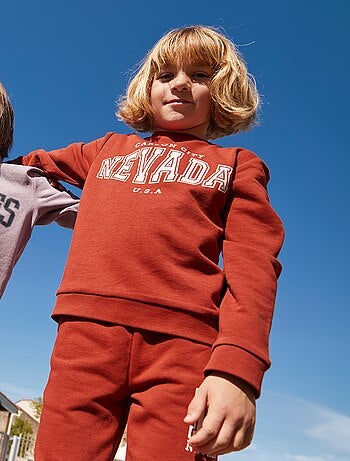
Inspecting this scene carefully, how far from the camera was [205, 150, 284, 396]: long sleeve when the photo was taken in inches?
62.2

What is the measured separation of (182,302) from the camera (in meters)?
1.73

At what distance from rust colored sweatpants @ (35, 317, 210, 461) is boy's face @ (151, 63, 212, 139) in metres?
0.87

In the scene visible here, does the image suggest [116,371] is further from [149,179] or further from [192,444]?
[149,179]

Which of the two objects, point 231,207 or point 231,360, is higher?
point 231,207

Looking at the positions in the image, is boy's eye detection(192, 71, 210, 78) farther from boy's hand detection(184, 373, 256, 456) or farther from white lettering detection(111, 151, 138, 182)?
boy's hand detection(184, 373, 256, 456)

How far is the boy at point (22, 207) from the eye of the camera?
226cm

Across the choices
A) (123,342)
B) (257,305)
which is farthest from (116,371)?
(257,305)

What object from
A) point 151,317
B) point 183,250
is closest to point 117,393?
point 151,317

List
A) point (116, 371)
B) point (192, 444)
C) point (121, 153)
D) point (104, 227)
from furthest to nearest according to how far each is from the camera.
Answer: point (121, 153)
point (104, 227)
point (116, 371)
point (192, 444)

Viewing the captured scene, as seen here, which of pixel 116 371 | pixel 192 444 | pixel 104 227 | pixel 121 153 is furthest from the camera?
pixel 121 153

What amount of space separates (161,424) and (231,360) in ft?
0.83

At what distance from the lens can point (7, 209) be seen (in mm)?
2297

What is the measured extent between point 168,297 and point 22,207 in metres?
0.85

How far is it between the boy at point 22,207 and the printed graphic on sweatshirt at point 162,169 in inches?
12.1
